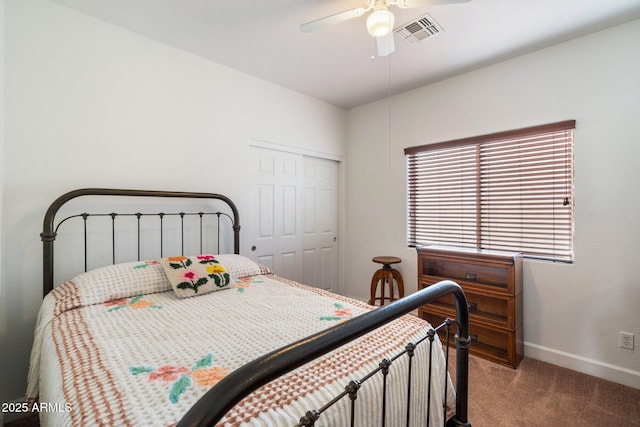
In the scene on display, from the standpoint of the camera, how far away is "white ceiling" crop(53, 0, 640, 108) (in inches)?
76.0

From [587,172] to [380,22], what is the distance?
1.96m

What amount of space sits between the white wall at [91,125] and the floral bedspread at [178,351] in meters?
0.55

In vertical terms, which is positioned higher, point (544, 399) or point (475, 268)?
point (475, 268)

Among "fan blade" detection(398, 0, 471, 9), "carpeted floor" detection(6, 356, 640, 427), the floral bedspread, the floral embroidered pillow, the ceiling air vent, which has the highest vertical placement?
the ceiling air vent

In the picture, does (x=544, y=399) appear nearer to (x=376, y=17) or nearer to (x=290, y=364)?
(x=290, y=364)

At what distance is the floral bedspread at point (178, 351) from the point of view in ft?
2.69

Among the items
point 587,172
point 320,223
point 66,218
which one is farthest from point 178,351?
point 587,172

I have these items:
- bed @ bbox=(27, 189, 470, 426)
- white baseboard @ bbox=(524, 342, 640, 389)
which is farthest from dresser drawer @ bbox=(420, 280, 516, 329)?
bed @ bbox=(27, 189, 470, 426)

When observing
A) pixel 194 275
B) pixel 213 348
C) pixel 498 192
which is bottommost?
pixel 213 348

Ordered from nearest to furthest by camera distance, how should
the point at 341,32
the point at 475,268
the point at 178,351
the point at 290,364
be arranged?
the point at 290,364
the point at 178,351
the point at 341,32
the point at 475,268

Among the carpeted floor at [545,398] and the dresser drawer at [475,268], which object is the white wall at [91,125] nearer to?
the dresser drawer at [475,268]

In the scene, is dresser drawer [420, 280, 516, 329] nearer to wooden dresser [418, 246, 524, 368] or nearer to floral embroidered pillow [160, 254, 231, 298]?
wooden dresser [418, 246, 524, 368]

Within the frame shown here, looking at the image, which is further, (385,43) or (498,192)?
(498,192)

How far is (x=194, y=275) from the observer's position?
1914mm
